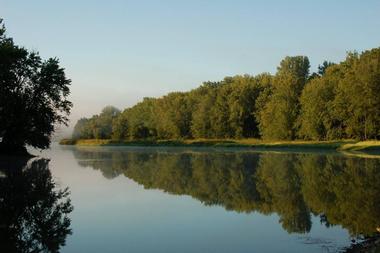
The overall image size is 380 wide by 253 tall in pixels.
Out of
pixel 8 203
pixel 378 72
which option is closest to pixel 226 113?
pixel 378 72

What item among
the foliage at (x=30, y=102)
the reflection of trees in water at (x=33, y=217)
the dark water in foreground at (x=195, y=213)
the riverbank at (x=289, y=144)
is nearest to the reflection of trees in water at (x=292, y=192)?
the dark water in foreground at (x=195, y=213)

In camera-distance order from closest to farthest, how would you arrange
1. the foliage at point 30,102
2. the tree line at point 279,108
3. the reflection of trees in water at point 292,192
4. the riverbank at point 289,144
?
the reflection of trees in water at point 292,192 → the foliage at point 30,102 → the riverbank at point 289,144 → the tree line at point 279,108

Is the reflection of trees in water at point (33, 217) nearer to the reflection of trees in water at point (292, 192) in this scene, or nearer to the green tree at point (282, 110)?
the reflection of trees in water at point (292, 192)

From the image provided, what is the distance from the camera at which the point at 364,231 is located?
16.6 metres

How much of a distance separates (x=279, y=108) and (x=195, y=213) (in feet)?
343

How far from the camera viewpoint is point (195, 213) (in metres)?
21.1

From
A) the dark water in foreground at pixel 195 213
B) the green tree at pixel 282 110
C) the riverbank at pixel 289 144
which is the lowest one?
the dark water in foreground at pixel 195 213

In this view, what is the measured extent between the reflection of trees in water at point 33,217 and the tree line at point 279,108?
79.7 m

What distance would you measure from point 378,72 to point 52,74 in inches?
2510

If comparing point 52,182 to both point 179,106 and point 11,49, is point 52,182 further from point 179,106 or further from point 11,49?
point 179,106

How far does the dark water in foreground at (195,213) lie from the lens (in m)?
15.1

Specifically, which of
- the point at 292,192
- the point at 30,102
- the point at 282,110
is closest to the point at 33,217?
the point at 292,192

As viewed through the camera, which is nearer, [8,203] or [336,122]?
[8,203]

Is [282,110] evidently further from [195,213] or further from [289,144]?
[195,213]
